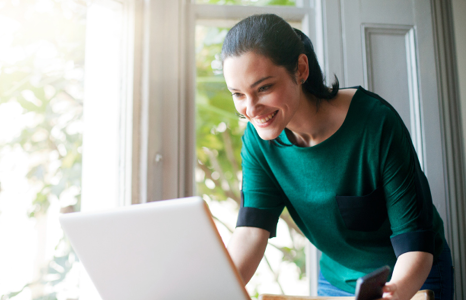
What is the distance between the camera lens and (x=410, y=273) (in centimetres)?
88

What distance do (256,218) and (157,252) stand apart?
0.55m

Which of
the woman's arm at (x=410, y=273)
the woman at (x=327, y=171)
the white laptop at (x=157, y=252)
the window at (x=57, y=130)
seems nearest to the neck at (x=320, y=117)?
the woman at (x=327, y=171)

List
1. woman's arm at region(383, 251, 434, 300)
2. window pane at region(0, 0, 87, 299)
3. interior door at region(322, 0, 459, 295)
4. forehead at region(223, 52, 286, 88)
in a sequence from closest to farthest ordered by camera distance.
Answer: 1. woman's arm at region(383, 251, 434, 300)
2. forehead at region(223, 52, 286, 88)
3. window pane at region(0, 0, 87, 299)
4. interior door at region(322, 0, 459, 295)

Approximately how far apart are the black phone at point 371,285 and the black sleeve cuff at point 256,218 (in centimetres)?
50

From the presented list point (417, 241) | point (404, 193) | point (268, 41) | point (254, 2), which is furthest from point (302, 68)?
point (254, 2)

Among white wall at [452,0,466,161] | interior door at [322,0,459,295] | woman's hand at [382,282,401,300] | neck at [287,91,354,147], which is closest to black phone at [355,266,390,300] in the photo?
woman's hand at [382,282,401,300]

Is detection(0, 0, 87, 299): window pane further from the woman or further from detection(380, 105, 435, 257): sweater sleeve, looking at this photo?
detection(380, 105, 435, 257): sweater sleeve

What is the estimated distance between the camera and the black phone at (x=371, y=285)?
599 millimetres

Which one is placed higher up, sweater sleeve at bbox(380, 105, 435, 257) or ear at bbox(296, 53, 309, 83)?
ear at bbox(296, 53, 309, 83)

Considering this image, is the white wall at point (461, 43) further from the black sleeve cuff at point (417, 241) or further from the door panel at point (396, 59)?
the black sleeve cuff at point (417, 241)

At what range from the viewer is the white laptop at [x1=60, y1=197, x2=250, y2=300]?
60cm

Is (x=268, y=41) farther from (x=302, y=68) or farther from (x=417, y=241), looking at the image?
(x=417, y=241)

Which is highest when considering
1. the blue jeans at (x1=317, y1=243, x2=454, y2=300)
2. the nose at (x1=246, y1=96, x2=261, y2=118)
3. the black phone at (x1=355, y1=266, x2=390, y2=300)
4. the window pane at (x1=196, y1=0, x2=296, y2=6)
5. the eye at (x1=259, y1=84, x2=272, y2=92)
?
the window pane at (x1=196, y1=0, x2=296, y2=6)

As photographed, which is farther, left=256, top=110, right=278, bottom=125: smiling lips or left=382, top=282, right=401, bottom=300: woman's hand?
left=256, top=110, right=278, bottom=125: smiling lips
